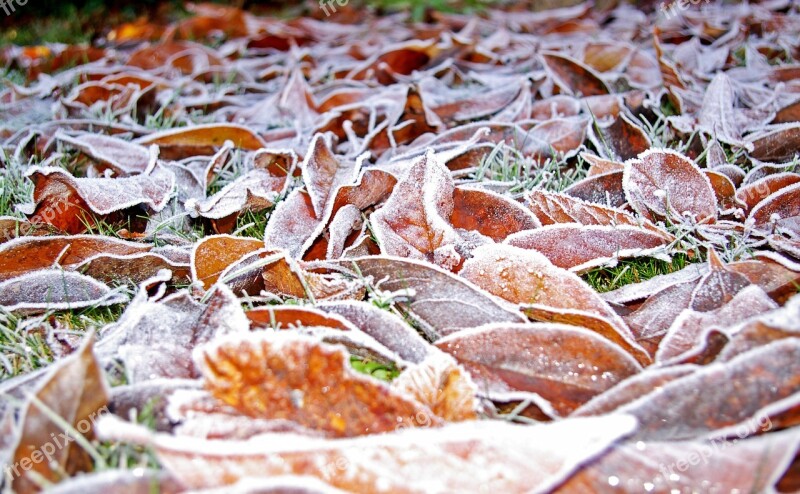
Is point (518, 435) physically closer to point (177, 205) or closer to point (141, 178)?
point (177, 205)

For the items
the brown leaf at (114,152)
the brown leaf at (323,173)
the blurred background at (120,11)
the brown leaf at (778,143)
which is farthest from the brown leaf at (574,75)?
the blurred background at (120,11)

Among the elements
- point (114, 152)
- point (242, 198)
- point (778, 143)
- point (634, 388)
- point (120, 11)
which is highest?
point (120, 11)

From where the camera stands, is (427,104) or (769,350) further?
(427,104)

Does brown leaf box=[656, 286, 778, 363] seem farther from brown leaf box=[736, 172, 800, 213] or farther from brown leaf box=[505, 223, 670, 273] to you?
brown leaf box=[736, 172, 800, 213]

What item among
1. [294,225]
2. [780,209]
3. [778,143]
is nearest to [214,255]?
[294,225]

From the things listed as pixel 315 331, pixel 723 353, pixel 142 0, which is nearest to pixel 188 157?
pixel 315 331

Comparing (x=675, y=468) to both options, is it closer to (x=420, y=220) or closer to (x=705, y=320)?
(x=705, y=320)

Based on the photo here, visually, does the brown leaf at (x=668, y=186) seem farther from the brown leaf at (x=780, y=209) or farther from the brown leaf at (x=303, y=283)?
the brown leaf at (x=303, y=283)
